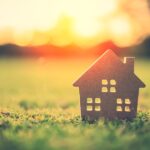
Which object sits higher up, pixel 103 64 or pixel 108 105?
pixel 103 64

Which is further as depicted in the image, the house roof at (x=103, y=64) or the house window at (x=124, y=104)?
the house window at (x=124, y=104)

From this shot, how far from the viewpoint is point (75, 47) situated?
70188 millimetres

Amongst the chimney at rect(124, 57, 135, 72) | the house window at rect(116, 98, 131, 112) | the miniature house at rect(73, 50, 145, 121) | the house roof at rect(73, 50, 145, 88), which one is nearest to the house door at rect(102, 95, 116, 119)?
the miniature house at rect(73, 50, 145, 121)

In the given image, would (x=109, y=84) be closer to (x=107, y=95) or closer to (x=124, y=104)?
(x=107, y=95)

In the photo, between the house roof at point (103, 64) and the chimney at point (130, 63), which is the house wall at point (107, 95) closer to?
the house roof at point (103, 64)

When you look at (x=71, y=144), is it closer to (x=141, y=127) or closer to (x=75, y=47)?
(x=141, y=127)

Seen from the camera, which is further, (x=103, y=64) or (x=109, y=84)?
(x=109, y=84)

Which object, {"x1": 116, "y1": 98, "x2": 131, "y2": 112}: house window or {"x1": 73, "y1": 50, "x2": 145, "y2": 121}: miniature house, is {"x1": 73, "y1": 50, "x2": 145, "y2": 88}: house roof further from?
{"x1": 116, "y1": 98, "x2": 131, "y2": 112}: house window

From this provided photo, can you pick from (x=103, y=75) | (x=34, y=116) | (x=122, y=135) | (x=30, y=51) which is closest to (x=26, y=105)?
(x=34, y=116)

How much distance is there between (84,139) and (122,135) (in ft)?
3.34

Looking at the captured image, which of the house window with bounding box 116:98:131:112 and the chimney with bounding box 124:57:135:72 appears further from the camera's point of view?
the house window with bounding box 116:98:131:112

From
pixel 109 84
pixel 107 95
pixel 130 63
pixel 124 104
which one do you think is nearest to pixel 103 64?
pixel 109 84

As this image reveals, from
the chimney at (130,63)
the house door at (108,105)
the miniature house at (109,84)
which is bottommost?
the house door at (108,105)

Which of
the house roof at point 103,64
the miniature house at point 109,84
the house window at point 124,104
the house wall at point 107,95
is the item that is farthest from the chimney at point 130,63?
the house window at point 124,104
